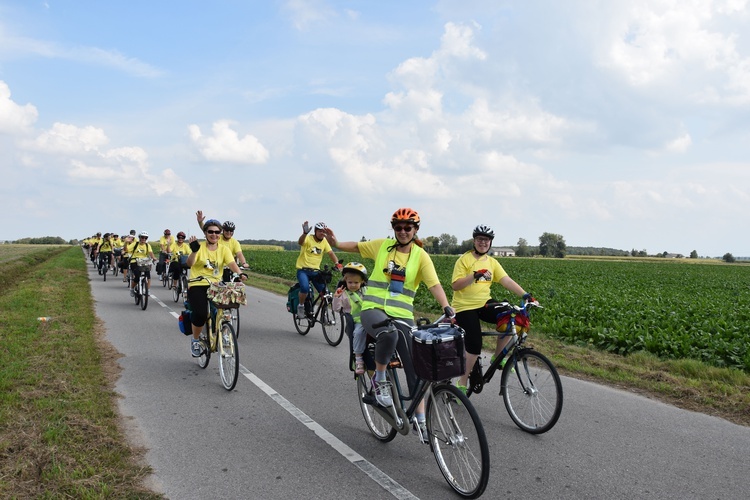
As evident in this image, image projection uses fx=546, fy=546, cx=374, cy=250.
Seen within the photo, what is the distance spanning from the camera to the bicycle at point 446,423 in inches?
147

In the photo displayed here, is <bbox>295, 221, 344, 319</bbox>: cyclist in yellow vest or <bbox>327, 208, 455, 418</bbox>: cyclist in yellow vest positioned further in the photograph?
<bbox>295, 221, 344, 319</bbox>: cyclist in yellow vest

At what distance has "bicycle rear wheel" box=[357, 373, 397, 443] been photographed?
4934 mm

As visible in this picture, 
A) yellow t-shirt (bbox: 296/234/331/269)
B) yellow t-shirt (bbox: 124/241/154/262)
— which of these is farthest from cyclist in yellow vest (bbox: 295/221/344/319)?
yellow t-shirt (bbox: 124/241/154/262)

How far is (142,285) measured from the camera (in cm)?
1437

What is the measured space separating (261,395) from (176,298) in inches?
412

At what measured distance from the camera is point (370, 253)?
199 inches

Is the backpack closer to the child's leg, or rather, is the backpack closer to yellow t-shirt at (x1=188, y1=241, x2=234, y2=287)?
yellow t-shirt at (x1=188, y1=241, x2=234, y2=287)

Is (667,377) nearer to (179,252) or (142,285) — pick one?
(142,285)

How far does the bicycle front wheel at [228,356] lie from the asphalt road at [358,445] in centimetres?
20

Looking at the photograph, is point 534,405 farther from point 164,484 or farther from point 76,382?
point 76,382

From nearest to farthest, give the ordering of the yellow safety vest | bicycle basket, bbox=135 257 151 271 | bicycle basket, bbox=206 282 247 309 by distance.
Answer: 1. the yellow safety vest
2. bicycle basket, bbox=206 282 247 309
3. bicycle basket, bbox=135 257 151 271

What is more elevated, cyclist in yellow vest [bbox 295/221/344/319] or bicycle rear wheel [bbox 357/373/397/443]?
cyclist in yellow vest [bbox 295/221/344/319]

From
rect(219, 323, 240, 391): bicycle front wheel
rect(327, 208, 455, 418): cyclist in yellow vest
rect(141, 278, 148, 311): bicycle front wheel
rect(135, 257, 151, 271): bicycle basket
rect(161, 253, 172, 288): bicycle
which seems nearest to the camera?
rect(327, 208, 455, 418): cyclist in yellow vest

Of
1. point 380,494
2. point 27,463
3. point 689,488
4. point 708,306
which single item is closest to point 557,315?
point 708,306
